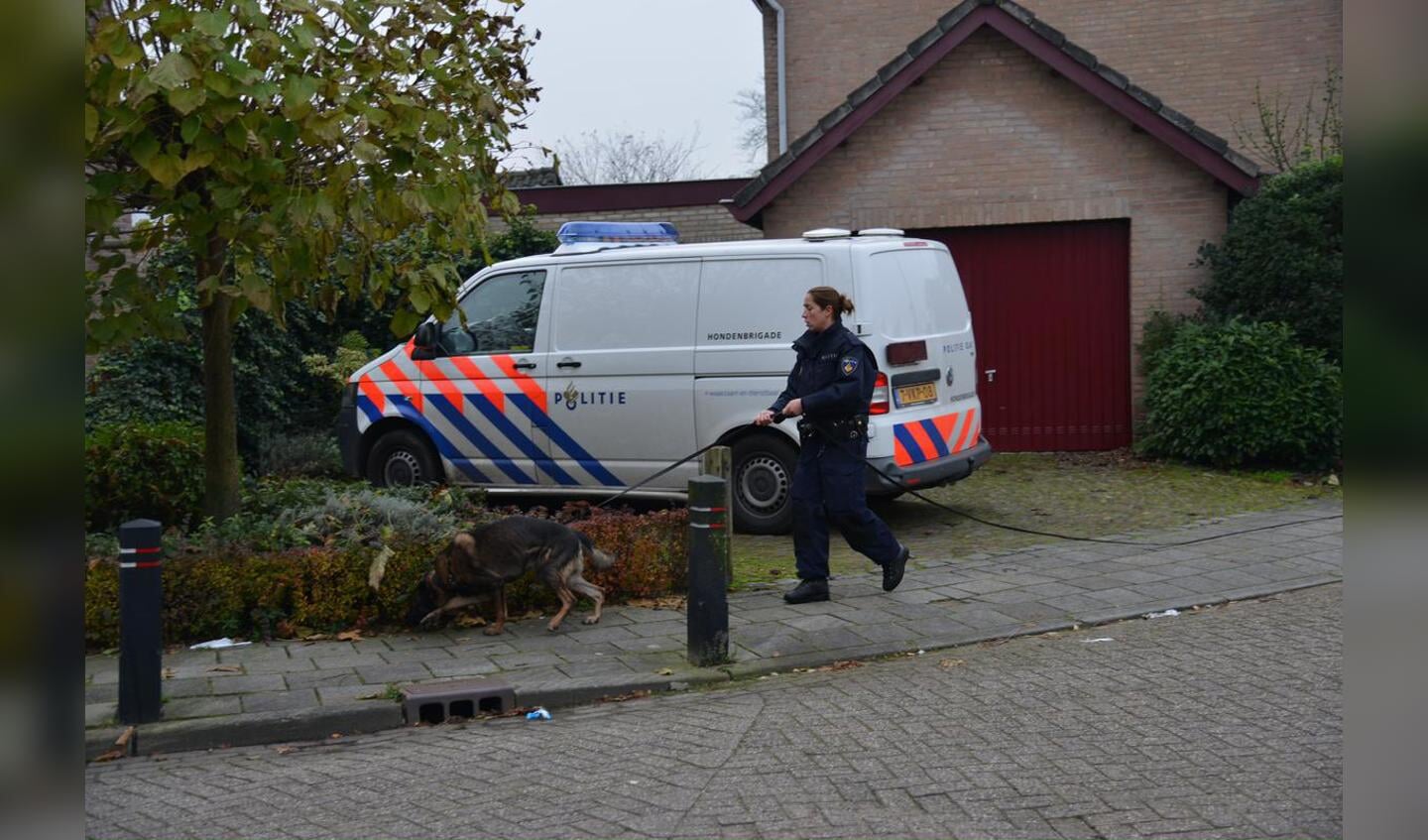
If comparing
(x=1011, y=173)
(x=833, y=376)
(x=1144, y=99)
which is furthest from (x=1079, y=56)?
(x=833, y=376)

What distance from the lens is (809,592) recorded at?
8250 millimetres

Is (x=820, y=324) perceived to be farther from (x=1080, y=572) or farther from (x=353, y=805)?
(x=353, y=805)

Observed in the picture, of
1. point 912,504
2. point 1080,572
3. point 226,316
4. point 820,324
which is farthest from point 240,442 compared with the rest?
point 1080,572

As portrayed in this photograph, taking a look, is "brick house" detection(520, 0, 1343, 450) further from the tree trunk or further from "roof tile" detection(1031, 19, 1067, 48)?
the tree trunk

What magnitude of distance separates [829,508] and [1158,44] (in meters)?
14.0

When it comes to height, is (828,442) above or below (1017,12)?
below

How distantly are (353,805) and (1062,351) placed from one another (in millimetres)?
10703

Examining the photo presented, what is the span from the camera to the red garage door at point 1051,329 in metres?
14.1

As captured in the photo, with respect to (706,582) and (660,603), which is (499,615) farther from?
(706,582)

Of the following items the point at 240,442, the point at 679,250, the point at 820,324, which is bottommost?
the point at 240,442

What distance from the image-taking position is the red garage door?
46.4ft

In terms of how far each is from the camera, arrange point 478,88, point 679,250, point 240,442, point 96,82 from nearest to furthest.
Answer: point 96,82 < point 478,88 < point 679,250 < point 240,442

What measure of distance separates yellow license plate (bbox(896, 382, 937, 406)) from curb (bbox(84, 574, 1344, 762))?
2493 mm

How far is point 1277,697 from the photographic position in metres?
6.07
